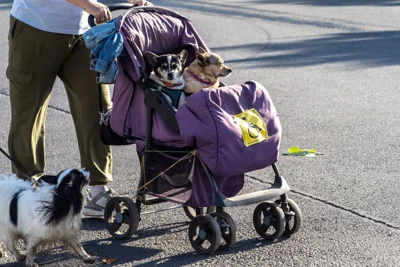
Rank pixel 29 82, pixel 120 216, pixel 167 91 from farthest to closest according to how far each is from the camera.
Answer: pixel 29 82, pixel 120 216, pixel 167 91

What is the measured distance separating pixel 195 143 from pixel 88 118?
1.15 m

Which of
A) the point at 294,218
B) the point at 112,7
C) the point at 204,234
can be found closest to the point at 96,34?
the point at 112,7

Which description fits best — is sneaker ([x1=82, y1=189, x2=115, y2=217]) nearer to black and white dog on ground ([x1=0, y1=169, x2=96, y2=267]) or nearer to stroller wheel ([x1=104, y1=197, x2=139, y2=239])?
stroller wheel ([x1=104, y1=197, x2=139, y2=239])

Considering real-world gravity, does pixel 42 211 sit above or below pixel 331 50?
above

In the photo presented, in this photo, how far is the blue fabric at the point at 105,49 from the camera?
4.74 meters

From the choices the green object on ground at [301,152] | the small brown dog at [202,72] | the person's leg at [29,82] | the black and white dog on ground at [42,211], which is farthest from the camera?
the green object on ground at [301,152]

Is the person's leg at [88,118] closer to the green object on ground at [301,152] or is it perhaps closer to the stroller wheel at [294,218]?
the stroller wheel at [294,218]

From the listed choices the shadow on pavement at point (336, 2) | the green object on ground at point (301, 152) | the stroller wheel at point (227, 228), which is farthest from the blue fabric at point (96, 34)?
the shadow on pavement at point (336, 2)

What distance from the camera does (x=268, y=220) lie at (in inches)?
193

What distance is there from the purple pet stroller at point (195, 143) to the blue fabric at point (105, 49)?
3.2 inches

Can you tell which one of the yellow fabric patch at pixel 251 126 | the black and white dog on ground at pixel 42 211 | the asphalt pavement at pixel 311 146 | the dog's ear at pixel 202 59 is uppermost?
the dog's ear at pixel 202 59

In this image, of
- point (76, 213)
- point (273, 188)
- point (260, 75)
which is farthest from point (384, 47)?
point (76, 213)

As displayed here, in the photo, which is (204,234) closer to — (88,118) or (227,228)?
(227,228)

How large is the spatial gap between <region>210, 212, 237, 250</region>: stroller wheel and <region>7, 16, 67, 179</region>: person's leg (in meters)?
1.47
